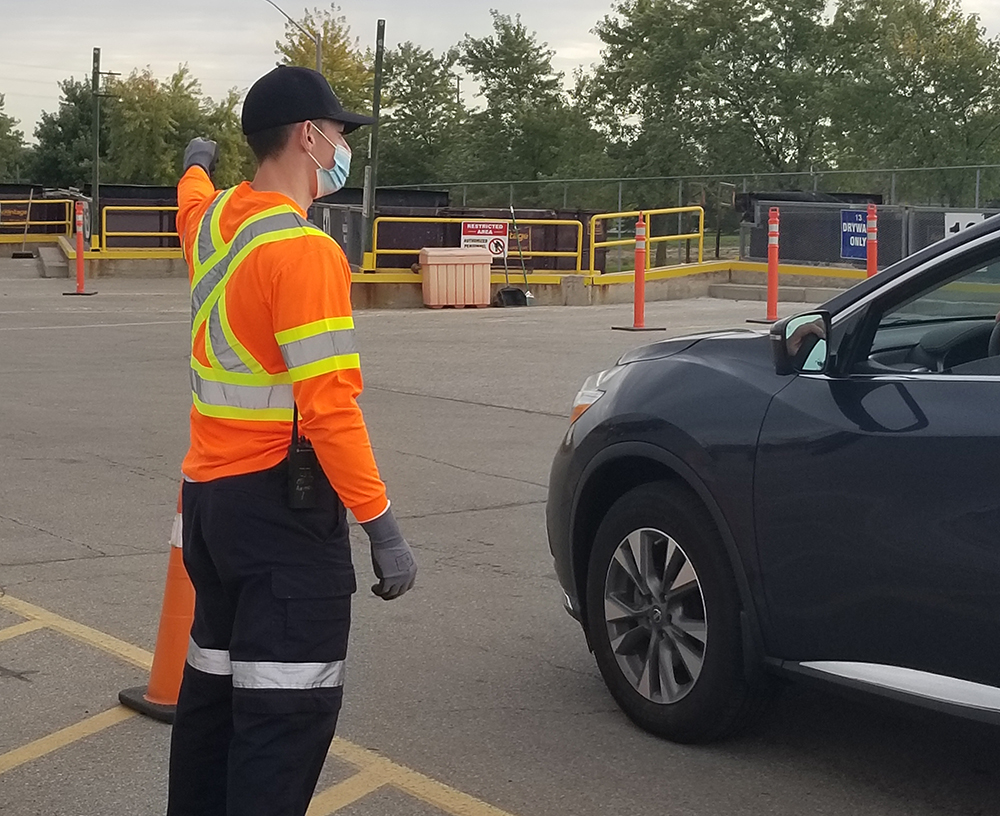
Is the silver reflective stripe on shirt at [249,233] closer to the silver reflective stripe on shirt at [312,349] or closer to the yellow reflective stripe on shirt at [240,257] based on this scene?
the yellow reflective stripe on shirt at [240,257]

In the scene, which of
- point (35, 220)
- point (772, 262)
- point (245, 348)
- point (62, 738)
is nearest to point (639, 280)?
point (772, 262)

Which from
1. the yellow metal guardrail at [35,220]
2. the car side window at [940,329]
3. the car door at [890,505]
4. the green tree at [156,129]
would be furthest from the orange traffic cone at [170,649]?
the green tree at [156,129]

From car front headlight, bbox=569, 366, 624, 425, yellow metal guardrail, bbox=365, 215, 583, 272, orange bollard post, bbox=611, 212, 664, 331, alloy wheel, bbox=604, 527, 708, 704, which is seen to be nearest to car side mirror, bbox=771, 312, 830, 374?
alloy wheel, bbox=604, 527, 708, 704

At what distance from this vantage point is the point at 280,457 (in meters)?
3.14

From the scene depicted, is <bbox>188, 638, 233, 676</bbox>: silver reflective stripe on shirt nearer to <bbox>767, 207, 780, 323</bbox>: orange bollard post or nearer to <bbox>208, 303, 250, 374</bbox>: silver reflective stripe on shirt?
<bbox>208, 303, 250, 374</bbox>: silver reflective stripe on shirt

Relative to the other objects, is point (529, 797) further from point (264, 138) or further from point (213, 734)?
point (264, 138)

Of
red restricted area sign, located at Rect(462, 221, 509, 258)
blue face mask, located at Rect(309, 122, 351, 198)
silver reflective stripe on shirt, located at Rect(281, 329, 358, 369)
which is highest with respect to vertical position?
red restricted area sign, located at Rect(462, 221, 509, 258)

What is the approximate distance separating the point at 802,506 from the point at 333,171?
1568 millimetres

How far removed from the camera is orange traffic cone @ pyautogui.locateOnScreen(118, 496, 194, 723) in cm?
455

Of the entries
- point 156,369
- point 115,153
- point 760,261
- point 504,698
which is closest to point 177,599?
point 504,698

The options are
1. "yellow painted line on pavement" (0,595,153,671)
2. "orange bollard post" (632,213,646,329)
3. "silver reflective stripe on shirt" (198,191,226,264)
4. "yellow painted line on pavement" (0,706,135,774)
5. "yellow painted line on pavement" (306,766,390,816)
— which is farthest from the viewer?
"orange bollard post" (632,213,646,329)

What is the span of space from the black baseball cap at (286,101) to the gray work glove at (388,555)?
2.84 ft

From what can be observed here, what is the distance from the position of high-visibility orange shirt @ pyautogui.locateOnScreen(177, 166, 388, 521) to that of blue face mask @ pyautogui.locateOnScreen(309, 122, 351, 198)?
0.33 ft

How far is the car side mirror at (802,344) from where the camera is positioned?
402 cm
